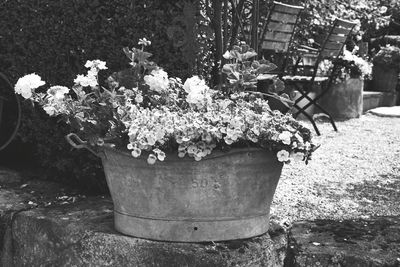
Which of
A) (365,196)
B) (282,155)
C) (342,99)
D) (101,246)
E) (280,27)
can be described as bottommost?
(365,196)

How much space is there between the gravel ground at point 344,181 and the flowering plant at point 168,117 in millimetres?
709

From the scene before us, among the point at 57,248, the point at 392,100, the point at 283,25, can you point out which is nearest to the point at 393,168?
the point at 283,25

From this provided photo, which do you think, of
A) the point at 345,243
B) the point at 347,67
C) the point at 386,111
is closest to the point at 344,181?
the point at 345,243

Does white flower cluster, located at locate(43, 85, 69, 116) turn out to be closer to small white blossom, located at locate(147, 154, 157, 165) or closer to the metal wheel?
small white blossom, located at locate(147, 154, 157, 165)

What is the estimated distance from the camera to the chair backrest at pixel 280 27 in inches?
197

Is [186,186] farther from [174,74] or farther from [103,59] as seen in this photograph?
[103,59]

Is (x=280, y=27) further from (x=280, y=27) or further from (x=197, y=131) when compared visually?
(x=197, y=131)

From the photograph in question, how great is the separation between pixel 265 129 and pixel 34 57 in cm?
131

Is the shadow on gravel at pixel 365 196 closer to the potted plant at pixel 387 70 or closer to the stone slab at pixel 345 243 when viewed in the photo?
the stone slab at pixel 345 243

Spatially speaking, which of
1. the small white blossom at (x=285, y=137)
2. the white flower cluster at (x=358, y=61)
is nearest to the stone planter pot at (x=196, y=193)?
the small white blossom at (x=285, y=137)

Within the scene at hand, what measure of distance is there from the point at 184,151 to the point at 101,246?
0.52 meters

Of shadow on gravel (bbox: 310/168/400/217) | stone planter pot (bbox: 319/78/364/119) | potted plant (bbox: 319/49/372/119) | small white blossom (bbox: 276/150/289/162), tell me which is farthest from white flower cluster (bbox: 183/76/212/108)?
stone planter pot (bbox: 319/78/364/119)

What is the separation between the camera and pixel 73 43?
2811 mm

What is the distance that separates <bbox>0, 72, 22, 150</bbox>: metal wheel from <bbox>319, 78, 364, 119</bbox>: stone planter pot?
4524 millimetres
